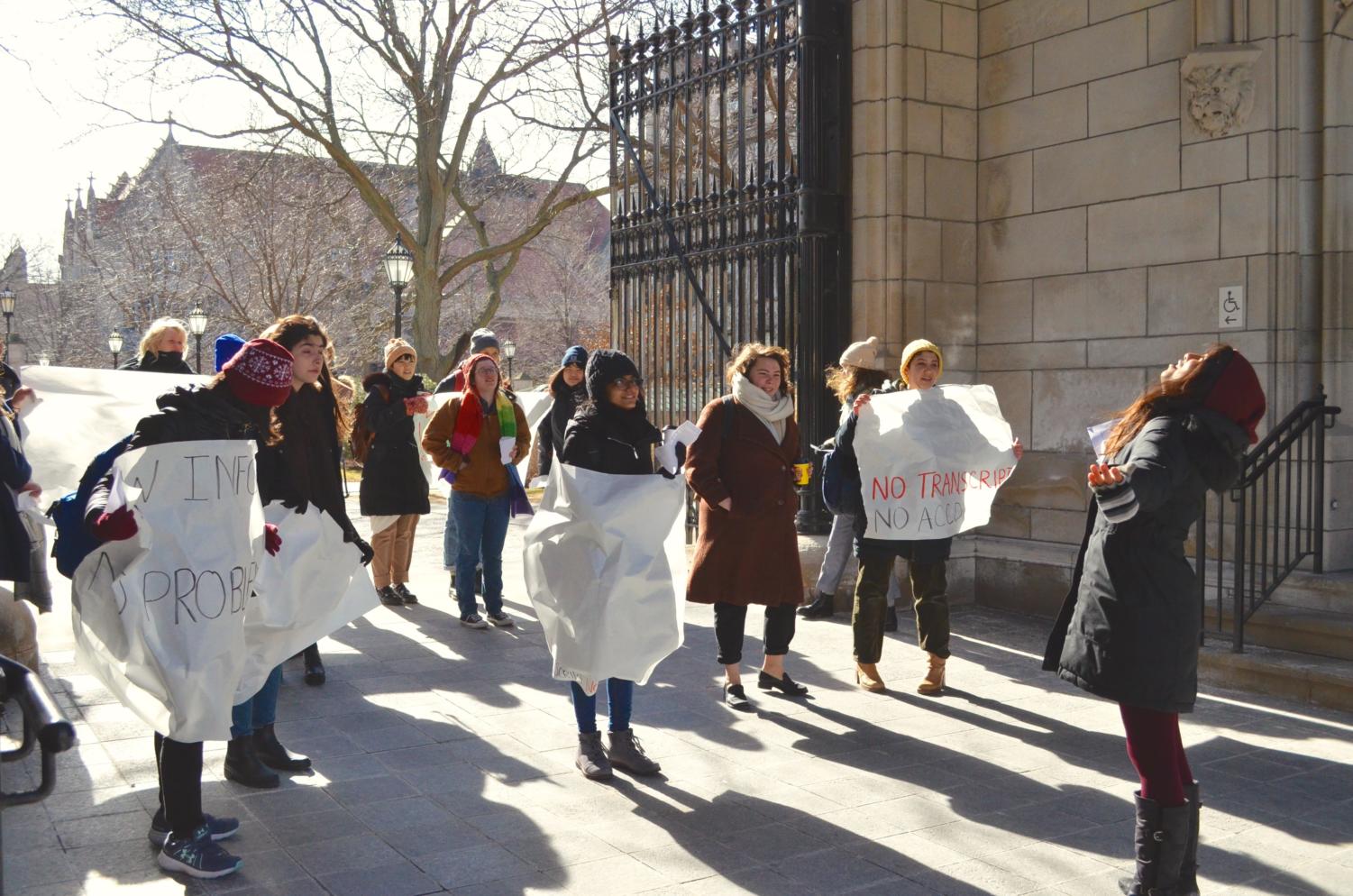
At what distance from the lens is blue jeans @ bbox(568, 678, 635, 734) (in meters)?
5.36

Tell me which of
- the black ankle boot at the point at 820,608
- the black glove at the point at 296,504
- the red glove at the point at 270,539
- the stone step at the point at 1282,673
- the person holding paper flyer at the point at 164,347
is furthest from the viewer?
the black ankle boot at the point at 820,608

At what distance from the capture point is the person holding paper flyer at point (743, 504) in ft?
20.9

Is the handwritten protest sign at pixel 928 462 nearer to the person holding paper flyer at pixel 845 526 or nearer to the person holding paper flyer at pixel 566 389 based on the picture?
the person holding paper flyer at pixel 845 526

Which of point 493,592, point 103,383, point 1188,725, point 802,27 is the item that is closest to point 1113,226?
point 802,27

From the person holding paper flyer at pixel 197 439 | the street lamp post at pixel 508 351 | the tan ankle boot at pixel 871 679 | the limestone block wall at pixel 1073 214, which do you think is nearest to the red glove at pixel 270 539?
the person holding paper flyer at pixel 197 439

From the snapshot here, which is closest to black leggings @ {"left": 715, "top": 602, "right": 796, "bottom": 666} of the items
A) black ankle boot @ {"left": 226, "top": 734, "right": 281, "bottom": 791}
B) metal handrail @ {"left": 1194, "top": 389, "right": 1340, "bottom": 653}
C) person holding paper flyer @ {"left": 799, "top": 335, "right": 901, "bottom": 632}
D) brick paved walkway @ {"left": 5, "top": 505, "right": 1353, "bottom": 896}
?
brick paved walkway @ {"left": 5, "top": 505, "right": 1353, "bottom": 896}

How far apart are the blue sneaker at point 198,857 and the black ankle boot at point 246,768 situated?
0.87 meters

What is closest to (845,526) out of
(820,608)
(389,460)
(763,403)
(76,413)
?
(820,608)

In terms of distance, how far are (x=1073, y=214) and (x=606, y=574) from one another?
5.09m

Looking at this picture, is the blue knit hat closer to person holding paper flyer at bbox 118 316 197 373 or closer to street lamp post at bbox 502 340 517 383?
person holding paper flyer at bbox 118 316 197 373

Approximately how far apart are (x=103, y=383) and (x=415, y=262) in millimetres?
20644

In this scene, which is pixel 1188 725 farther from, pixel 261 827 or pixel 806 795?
pixel 261 827

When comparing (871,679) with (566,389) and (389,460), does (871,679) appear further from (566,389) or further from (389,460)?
(389,460)

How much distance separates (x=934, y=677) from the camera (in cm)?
677
